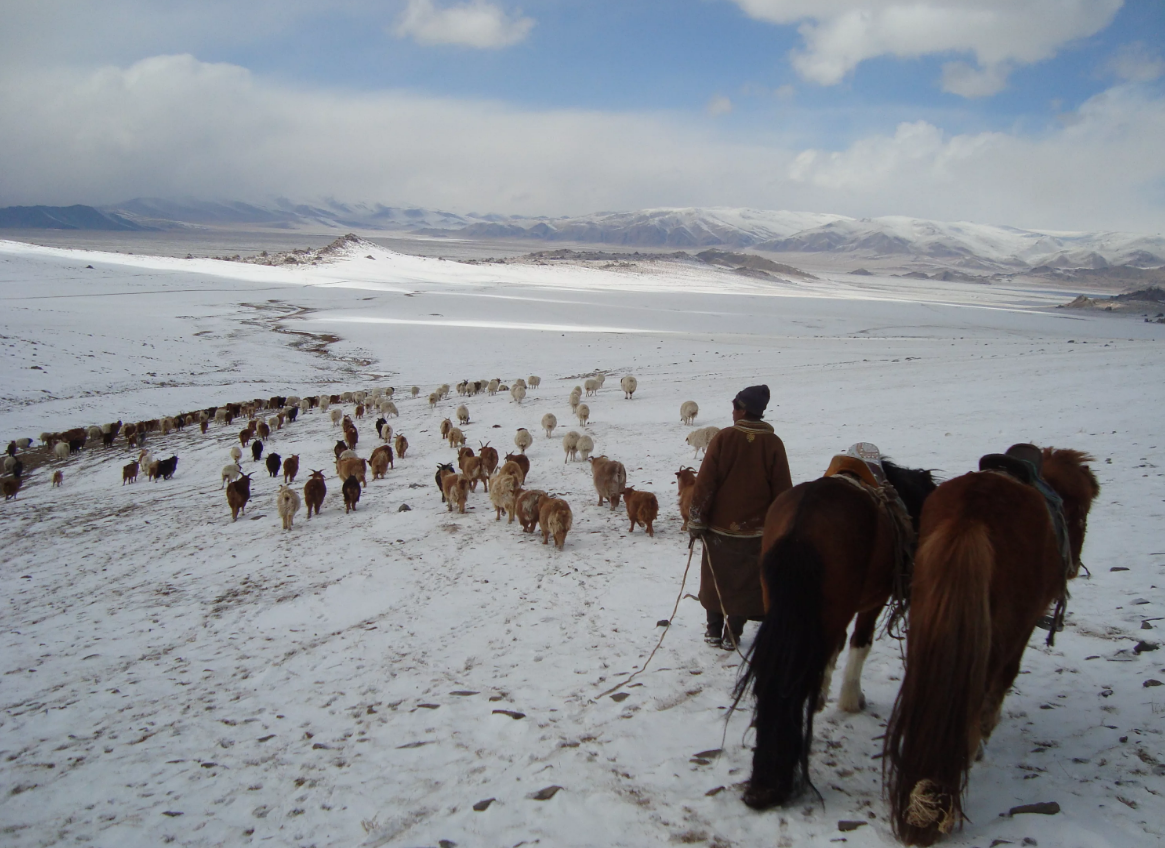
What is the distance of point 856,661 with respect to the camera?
398 cm

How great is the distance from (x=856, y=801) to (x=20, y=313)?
1868 inches

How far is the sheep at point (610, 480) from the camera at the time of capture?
9500 millimetres

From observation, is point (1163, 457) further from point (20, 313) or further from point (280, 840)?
point (20, 313)

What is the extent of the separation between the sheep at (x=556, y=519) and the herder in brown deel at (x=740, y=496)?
338 cm

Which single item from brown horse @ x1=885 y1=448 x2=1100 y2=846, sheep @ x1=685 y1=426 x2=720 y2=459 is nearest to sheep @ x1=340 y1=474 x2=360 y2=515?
sheep @ x1=685 y1=426 x2=720 y2=459

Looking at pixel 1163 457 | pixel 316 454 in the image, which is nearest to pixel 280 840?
pixel 1163 457

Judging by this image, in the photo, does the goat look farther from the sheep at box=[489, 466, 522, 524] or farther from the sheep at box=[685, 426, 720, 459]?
the sheep at box=[489, 466, 522, 524]

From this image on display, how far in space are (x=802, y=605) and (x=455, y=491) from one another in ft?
23.9

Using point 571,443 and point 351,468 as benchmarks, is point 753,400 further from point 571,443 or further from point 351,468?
point 351,468

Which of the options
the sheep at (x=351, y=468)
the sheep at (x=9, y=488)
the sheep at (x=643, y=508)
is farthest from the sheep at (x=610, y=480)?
the sheep at (x=9, y=488)

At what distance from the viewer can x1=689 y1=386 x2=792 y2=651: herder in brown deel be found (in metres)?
4.52

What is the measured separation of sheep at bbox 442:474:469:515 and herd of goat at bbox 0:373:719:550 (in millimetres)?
16

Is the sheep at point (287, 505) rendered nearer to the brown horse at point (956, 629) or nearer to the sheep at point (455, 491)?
the sheep at point (455, 491)

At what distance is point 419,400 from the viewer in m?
23.3
